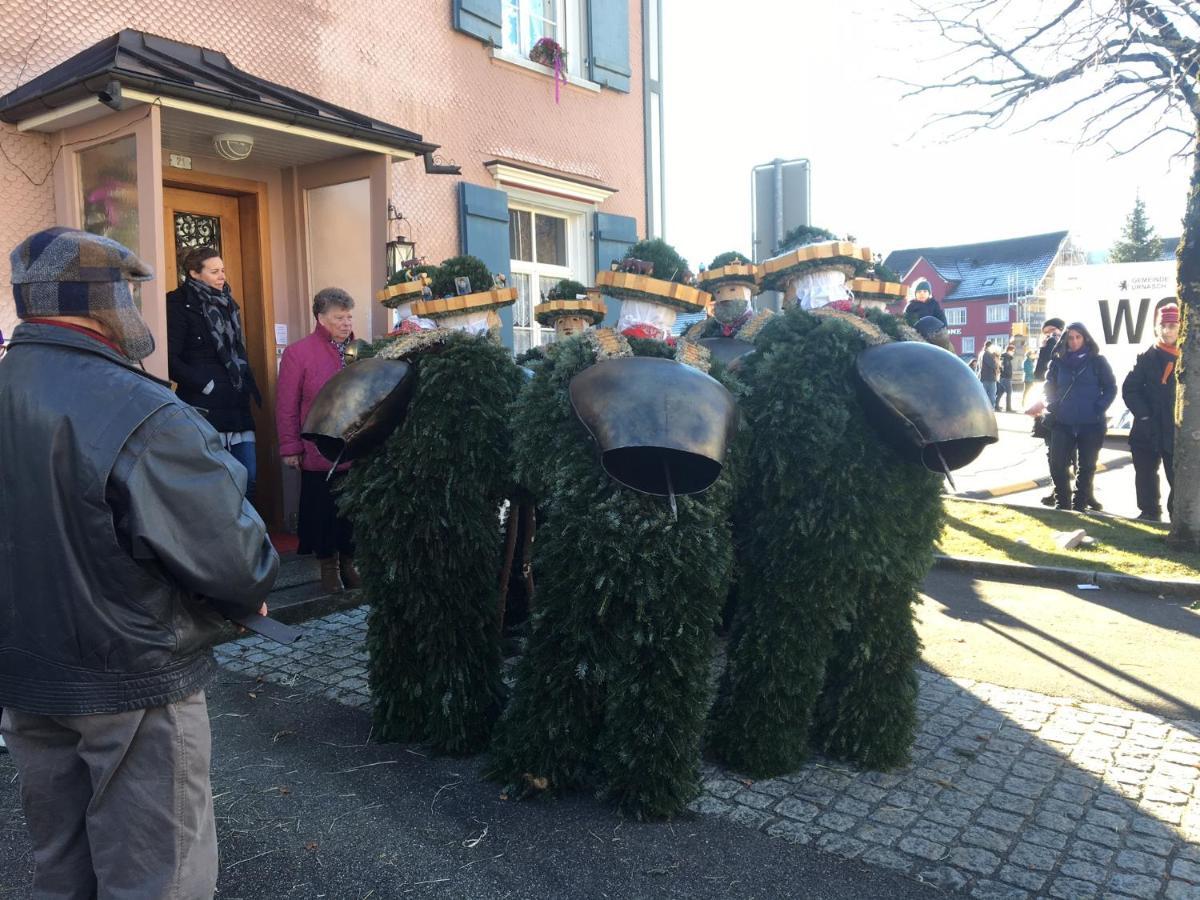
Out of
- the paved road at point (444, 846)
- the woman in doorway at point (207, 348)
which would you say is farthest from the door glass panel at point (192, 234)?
the paved road at point (444, 846)

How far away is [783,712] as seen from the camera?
3.49 m

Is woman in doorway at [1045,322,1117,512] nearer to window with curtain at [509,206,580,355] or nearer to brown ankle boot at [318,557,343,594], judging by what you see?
window with curtain at [509,206,580,355]

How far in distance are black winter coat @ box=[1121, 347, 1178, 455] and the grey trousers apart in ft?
27.7

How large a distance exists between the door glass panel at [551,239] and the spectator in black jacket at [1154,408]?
5370mm

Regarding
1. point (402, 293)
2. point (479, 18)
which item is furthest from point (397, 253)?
point (479, 18)

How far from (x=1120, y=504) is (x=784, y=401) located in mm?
7877

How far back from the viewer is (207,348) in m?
5.64

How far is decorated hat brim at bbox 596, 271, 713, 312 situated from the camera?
378 centimetres

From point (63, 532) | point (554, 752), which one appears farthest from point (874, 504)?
point (63, 532)

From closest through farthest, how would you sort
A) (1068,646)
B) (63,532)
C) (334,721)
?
(63,532)
(334,721)
(1068,646)

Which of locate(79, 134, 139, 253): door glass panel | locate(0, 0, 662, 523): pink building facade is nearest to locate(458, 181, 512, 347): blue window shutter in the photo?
locate(0, 0, 662, 523): pink building facade

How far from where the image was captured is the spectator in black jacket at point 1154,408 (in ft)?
27.4

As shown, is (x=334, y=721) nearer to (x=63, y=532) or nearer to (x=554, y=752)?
(x=554, y=752)

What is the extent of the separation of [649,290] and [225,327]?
10.3ft
